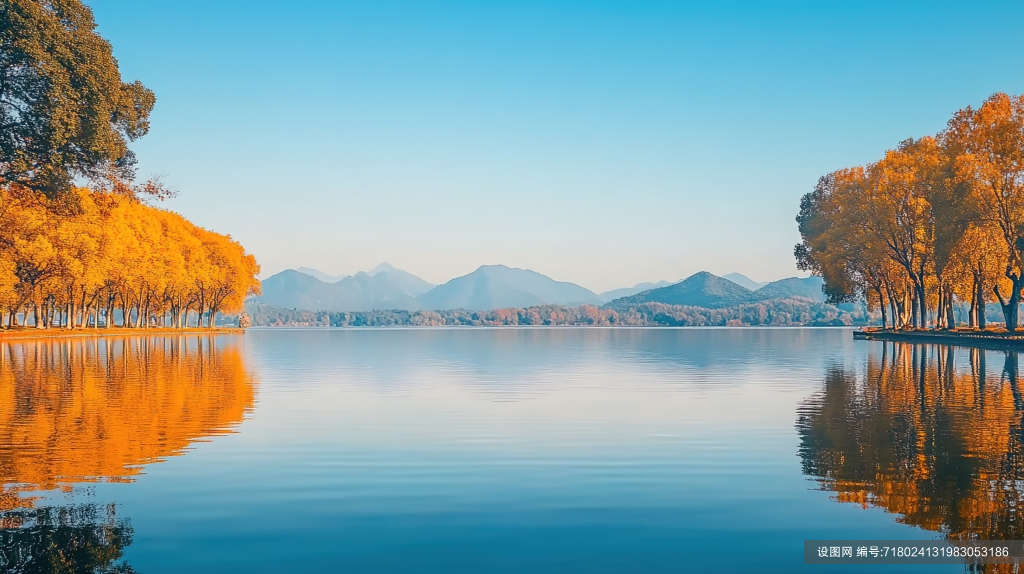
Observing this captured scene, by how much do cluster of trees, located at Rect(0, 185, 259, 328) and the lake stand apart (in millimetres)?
26350

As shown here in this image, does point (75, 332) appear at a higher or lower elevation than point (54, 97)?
lower

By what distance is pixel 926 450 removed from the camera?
16.3 metres

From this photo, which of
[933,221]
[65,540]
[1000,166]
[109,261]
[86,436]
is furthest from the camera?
[109,261]

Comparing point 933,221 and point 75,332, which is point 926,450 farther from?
point 75,332

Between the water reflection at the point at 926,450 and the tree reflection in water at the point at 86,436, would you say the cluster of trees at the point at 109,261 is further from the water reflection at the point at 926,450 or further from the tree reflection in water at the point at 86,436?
the water reflection at the point at 926,450

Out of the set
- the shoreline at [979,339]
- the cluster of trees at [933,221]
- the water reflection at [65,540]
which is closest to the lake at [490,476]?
the water reflection at [65,540]

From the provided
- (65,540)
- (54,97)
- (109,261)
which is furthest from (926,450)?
(109,261)

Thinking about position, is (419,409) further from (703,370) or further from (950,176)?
(950,176)

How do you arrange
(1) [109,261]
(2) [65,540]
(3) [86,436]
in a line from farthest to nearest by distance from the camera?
(1) [109,261], (3) [86,436], (2) [65,540]

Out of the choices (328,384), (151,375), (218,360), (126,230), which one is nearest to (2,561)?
(328,384)

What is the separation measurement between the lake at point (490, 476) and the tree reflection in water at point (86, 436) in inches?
2.5

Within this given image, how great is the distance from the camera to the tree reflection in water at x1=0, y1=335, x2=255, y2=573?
9812 mm

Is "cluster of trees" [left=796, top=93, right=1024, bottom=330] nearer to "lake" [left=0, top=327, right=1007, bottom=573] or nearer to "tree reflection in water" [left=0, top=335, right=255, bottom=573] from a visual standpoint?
"lake" [left=0, top=327, right=1007, bottom=573]

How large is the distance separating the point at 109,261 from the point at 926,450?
276ft
